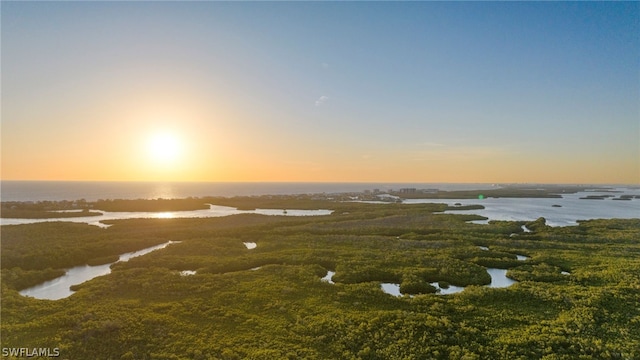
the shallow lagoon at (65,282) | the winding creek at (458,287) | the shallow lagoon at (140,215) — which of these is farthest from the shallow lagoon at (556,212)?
the shallow lagoon at (65,282)

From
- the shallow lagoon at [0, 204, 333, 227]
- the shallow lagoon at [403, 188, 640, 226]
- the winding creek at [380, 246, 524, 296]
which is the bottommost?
the winding creek at [380, 246, 524, 296]

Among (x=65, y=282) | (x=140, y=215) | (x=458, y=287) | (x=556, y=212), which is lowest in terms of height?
(x=458, y=287)

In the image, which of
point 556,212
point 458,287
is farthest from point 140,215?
→ point 556,212

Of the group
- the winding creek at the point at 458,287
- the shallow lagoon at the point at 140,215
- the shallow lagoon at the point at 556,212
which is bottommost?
the winding creek at the point at 458,287

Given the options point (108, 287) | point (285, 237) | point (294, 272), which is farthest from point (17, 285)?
point (285, 237)

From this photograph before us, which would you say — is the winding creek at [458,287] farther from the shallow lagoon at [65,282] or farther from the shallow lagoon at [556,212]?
the shallow lagoon at [556,212]

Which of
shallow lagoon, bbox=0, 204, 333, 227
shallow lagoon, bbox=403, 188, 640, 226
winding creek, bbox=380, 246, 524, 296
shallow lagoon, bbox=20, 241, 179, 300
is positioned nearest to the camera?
shallow lagoon, bbox=20, 241, 179, 300

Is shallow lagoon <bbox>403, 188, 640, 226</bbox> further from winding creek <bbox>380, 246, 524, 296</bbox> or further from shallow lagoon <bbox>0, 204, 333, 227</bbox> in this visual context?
shallow lagoon <bbox>0, 204, 333, 227</bbox>

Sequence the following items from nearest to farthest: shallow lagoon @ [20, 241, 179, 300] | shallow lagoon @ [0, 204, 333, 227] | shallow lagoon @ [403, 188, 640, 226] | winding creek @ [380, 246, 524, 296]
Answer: shallow lagoon @ [20, 241, 179, 300], winding creek @ [380, 246, 524, 296], shallow lagoon @ [0, 204, 333, 227], shallow lagoon @ [403, 188, 640, 226]

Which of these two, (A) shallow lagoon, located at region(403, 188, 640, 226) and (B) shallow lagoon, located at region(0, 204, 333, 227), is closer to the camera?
(B) shallow lagoon, located at region(0, 204, 333, 227)

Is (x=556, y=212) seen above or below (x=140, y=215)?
below

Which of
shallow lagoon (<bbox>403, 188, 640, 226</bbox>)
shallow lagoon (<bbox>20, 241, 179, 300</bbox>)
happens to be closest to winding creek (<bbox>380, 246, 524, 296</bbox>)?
shallow lagoon (<bbox>20, 241, 179, 300</bbox>)

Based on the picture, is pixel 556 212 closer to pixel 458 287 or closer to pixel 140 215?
pixel 458 287
